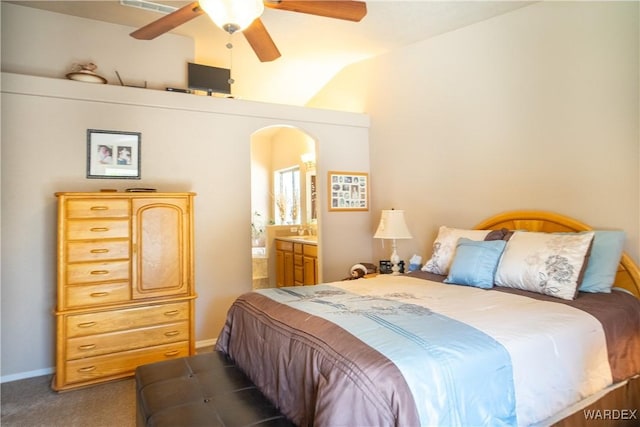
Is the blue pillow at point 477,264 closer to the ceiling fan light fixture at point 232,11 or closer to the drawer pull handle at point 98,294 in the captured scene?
the ceiling fan light fixture at point 232,11

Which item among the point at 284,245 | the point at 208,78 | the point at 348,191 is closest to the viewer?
the point at 208,78

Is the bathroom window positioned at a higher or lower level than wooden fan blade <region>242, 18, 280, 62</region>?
lower

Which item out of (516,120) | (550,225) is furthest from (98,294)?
(516,120)

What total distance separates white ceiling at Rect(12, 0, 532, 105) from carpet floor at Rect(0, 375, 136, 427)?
302 centimetres

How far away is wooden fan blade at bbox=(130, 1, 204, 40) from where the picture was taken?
1977mm

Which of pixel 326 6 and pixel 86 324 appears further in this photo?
pixel 86 324

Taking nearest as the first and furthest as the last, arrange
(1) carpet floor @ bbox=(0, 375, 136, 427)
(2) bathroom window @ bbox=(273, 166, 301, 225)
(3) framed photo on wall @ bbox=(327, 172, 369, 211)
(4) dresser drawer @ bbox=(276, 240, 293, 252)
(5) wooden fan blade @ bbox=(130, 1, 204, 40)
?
(5) wooden fan blade @ bbox=(130, 1, 204, 40) → (1) carpet floor @ bbox=(0, 375, 136, 427) → (3) framed photo on wall @ bbox=(327, 172, 369, 211) → (4) dresser drawer @ bbox=(276, 240, 293, 252) → (2) bathroom window @ bbox=(273, 166, 301, 225)

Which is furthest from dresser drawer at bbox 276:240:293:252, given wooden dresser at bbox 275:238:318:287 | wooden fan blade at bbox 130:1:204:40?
wooden fan blade at bbox 130:1:204:40

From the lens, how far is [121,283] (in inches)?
112

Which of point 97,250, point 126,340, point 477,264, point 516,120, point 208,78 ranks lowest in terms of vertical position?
point 126,340

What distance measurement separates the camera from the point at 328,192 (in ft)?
14.2

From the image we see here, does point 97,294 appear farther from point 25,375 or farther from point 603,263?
point 603,263

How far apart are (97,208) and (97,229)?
6.3 inches

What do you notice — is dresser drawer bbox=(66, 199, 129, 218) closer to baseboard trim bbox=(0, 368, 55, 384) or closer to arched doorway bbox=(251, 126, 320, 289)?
baseboard trim bbox=(0, 368, 55, 384)
